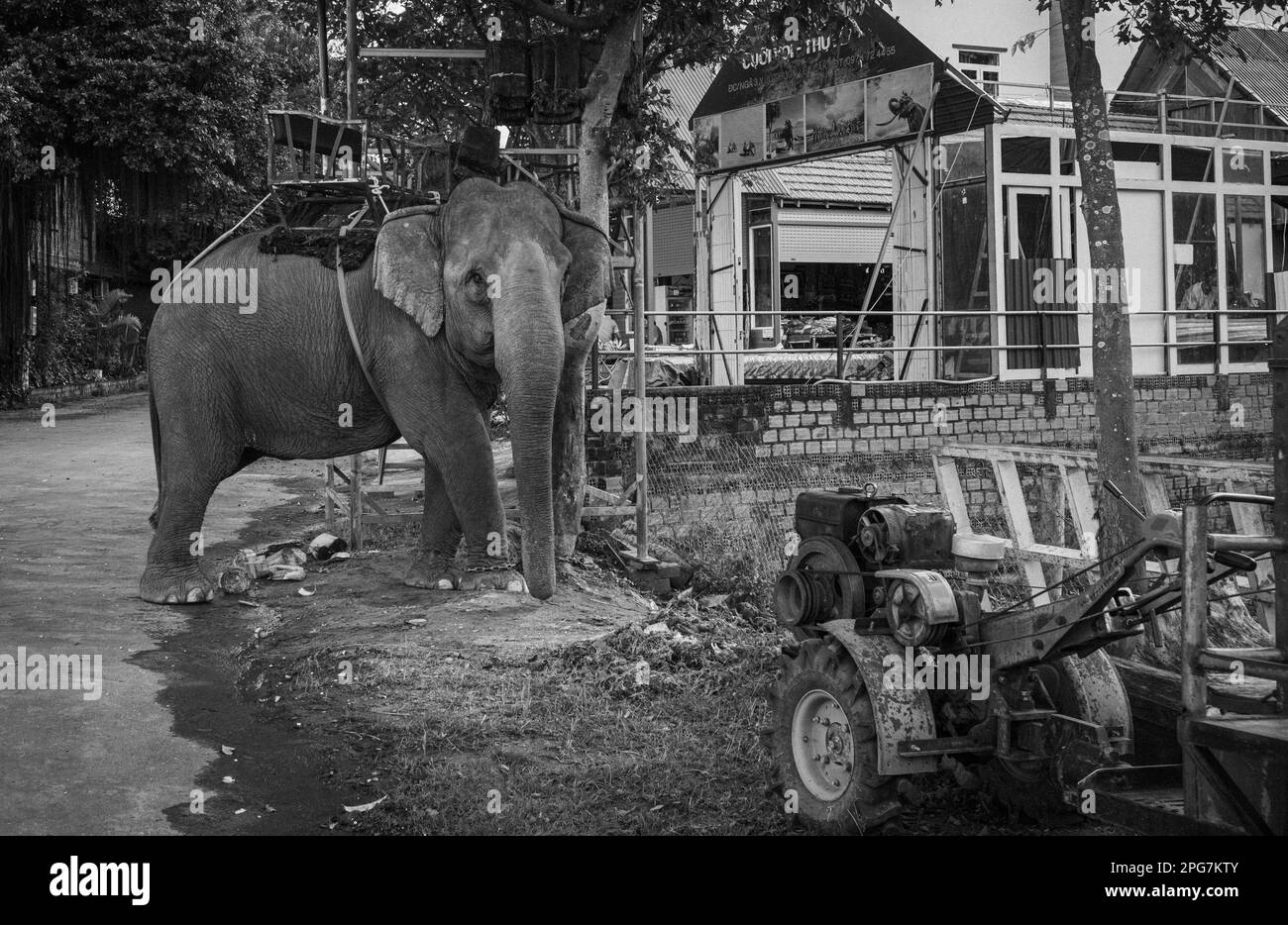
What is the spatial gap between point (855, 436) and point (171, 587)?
30.8 ft

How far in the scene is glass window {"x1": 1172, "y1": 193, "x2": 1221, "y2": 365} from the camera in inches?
793

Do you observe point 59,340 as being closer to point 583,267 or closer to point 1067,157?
point 1067,157

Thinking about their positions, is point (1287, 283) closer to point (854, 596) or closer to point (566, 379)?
point (566, 379)

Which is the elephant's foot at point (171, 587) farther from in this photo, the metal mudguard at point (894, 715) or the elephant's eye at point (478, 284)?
the metal mudguard at point (894, 715)

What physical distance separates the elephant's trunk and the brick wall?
5.67 meters

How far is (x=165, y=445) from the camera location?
9656 mm

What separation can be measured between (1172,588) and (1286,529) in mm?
429

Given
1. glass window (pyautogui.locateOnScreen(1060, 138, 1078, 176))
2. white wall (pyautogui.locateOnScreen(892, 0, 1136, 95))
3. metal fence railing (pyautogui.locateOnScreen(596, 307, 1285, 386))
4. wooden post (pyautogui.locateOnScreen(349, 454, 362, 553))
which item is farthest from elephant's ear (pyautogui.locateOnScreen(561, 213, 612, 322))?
white wall (pyautogui.locateOnScreen(892, 0, 1136, 95))

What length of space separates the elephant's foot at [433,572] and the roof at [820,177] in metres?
13.0

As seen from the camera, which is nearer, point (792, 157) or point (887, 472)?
point (887, 472)

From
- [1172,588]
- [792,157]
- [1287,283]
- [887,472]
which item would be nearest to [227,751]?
[1172,588]

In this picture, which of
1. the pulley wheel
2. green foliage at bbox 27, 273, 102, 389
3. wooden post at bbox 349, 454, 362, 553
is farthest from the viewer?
green foliage at bbox 27, 273, 102, 389

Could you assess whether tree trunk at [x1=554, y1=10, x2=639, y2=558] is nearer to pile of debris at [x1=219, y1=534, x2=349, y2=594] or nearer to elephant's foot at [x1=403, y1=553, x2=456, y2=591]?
elephant's foot at [x1=403, y1=553, x2=456, y2=591]

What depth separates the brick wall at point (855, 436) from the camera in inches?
588
